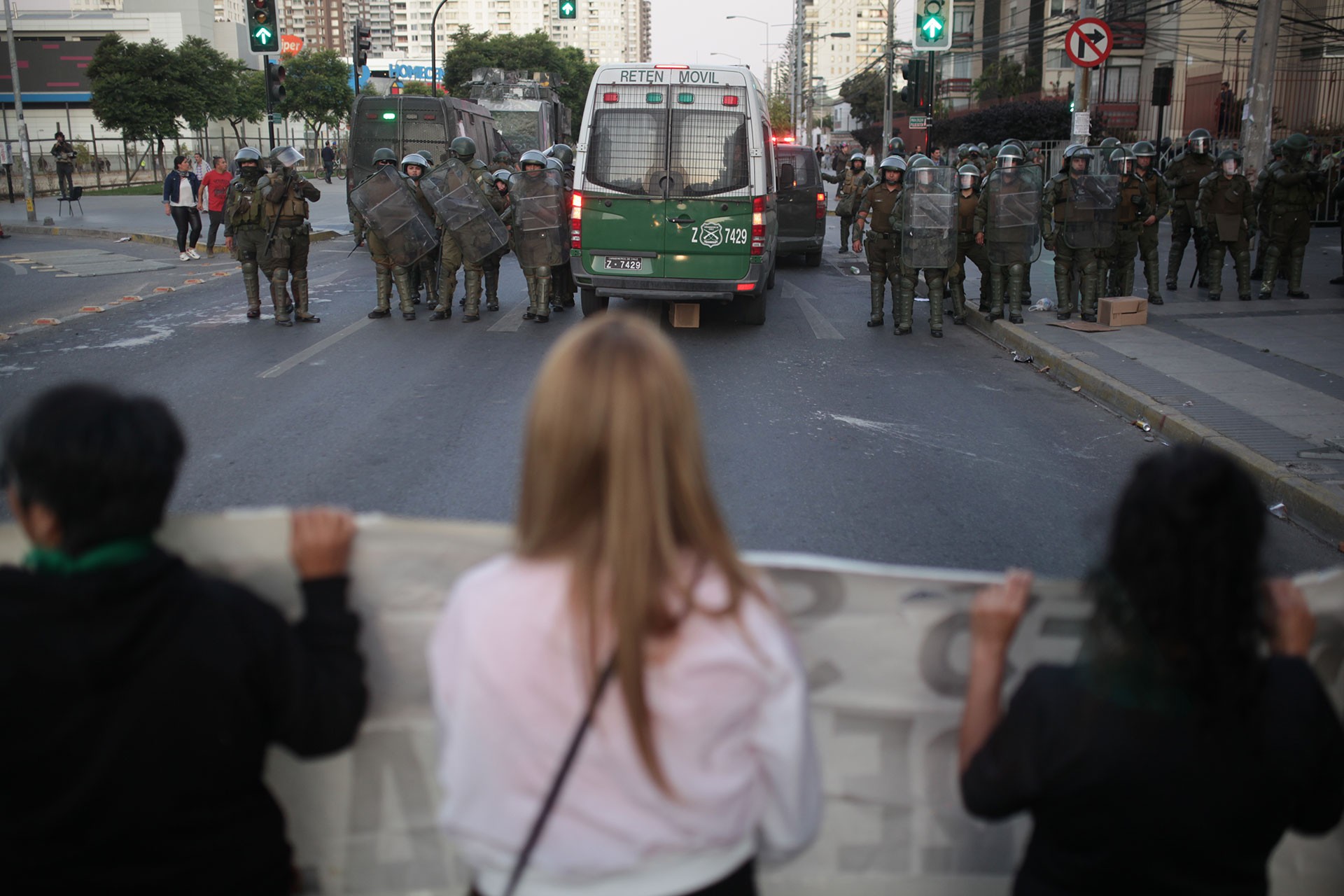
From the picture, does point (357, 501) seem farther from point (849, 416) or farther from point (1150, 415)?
point (1150, 415)

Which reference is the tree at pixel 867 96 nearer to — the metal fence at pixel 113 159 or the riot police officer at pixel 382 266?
the metal fence at pixel 113 159

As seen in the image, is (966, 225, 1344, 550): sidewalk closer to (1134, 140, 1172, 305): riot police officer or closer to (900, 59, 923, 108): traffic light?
(1134, 140, 1172, 305): riot police officer

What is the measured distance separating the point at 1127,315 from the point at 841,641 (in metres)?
11.5

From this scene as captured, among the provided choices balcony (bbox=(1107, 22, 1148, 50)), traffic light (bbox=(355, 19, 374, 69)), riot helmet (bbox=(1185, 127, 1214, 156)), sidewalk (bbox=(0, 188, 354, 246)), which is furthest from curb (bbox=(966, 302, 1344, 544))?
balcony (bbox=(1107, 22, 1148, 50))

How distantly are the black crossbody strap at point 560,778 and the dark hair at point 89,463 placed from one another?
2.38ft

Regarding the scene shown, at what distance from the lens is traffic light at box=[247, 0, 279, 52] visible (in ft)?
71.8

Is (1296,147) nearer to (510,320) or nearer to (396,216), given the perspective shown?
(510,320)

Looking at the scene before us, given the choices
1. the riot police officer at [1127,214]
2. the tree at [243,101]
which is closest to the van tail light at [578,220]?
the riot police officer at [1127,214]

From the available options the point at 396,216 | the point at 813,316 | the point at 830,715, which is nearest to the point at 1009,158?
the point at 813,316

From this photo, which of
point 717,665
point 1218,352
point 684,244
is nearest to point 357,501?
point 717,665

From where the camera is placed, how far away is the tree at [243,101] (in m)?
55.2

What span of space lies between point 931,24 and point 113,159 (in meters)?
44.8

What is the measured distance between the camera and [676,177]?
12617 millimetres

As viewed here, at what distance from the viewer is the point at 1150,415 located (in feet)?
28.7
